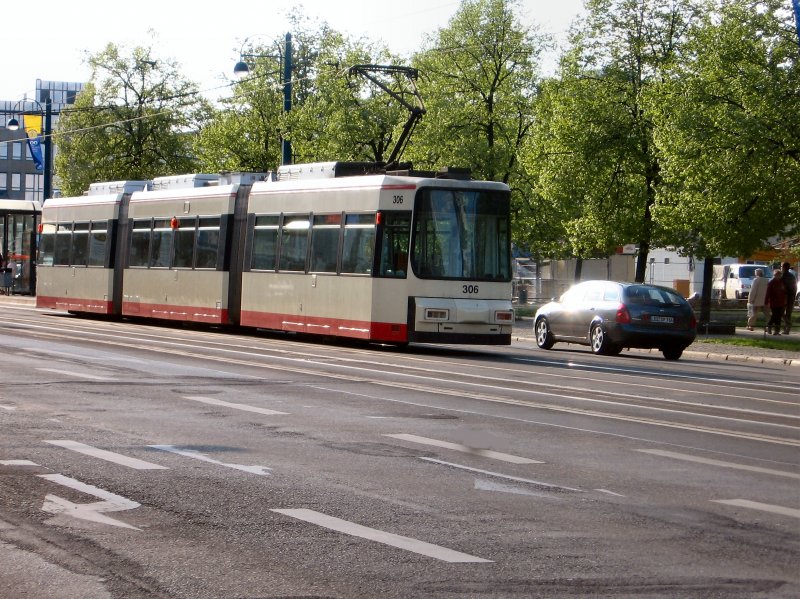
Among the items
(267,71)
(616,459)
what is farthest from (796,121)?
(267,71)

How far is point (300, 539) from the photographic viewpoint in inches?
278

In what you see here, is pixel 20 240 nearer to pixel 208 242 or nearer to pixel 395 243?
pixel 208 242

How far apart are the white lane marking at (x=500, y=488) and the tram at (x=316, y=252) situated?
1558 cm

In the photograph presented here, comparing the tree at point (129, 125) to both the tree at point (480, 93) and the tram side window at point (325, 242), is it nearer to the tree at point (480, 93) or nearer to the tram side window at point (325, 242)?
the tree at point (480, 93)

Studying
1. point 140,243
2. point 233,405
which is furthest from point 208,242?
point 233,405

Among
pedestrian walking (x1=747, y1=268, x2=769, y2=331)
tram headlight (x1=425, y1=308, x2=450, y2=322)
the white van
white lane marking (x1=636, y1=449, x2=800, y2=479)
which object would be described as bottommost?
white lane marking (x1=636, y1=449, x2=800, y2=479)

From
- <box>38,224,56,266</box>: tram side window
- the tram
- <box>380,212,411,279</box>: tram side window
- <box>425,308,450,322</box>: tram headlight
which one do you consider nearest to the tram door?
<box>38,224,56,266</box>: tram side window

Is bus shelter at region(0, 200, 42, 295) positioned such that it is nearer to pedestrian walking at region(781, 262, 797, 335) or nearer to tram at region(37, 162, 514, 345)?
tram at region(37, 162, 514, 345)

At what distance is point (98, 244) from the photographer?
37062mm

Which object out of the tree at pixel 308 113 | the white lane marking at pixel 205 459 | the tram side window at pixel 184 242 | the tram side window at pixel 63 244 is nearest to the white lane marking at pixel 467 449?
the white lane marking at pixel 205 459

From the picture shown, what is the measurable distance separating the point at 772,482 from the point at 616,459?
1338 millimetres

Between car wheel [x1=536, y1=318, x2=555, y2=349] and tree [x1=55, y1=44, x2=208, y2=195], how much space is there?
48924 millimetres

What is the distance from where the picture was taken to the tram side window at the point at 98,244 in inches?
1443

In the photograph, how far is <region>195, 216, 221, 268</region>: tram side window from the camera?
31.5 metres
